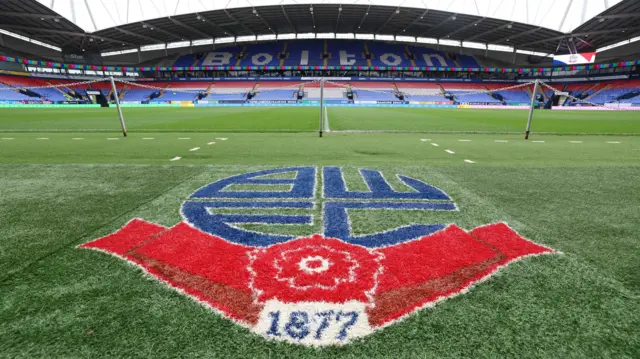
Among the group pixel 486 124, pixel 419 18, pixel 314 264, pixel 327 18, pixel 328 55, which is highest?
pixel 327 18

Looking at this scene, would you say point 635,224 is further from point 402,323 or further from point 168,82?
point 168,82

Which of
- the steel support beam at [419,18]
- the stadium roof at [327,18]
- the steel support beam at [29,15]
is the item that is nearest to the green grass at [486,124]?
the stadium roof at [327,18]

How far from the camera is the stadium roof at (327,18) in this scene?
42.2 meters

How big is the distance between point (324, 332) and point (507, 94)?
219 ft

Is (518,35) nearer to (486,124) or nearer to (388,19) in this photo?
(388,19)

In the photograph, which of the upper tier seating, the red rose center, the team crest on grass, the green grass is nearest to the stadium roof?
the upper tier seating

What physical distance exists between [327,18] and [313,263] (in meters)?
56.8

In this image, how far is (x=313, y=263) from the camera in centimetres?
237

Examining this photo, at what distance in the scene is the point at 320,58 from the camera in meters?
62.7

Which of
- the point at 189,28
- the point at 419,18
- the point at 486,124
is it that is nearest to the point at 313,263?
the point at 486,124

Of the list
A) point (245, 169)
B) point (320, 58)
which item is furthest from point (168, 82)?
point (245, 169)

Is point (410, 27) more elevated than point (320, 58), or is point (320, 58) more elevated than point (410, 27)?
point (410, 27)

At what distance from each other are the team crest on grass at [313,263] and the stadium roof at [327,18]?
4911 cm

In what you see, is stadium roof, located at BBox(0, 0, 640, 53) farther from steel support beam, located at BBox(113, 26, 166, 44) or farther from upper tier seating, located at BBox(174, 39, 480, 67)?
upper tier seating, located at BBox(174, 39, 480, 67)
